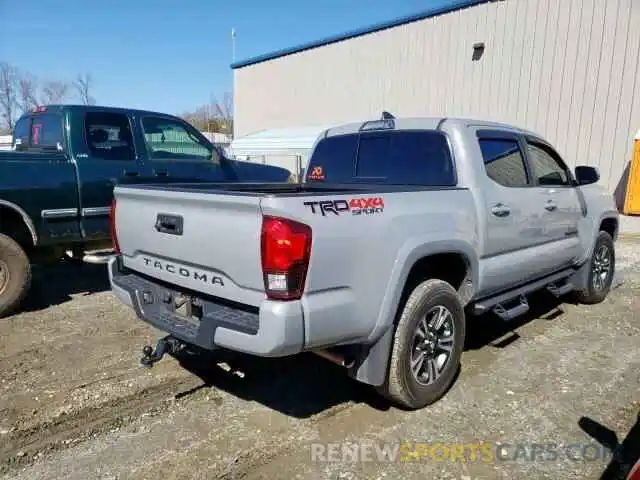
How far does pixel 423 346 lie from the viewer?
3219mm

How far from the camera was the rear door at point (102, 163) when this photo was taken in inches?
209

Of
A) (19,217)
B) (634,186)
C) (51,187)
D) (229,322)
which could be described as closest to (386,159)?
(229,322)

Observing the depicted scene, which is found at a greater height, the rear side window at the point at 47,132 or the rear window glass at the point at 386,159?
the rear side window at the point at 47,132

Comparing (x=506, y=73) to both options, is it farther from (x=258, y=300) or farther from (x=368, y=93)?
(x=258, y=300)

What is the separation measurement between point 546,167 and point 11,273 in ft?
17.6

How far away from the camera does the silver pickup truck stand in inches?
96.2

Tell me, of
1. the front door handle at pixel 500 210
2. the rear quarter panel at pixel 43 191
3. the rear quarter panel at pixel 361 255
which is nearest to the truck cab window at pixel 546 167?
the front door handle at pixel 500 210

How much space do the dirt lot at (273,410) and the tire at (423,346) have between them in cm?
15

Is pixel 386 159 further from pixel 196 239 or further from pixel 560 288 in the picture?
pixel 560 288

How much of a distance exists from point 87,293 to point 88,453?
11.8 ft

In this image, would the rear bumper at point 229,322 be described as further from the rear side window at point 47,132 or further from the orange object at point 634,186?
the orange object at point 634,186

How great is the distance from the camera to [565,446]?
2906 millimetres

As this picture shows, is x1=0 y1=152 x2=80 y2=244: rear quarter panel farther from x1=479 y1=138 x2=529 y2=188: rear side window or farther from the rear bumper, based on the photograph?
x1=479 y1=138 x2=529 y2=188: rear side window

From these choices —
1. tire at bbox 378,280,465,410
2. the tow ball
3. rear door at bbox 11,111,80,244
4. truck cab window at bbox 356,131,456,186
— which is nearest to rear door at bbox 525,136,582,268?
truck cab window at bbox 356,131,456,186
